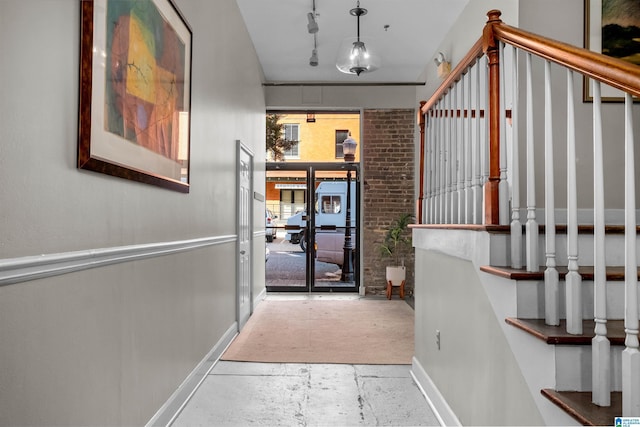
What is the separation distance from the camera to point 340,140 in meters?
6.95

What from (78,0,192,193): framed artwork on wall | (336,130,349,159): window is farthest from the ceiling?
(78,0,192,193): framed artwork on wall

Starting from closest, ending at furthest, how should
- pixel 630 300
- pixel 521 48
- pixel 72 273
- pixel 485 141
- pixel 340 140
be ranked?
1. pixel 630 300
2. pixel 72 273
3. pixel 521 48
4. pixel 485 141
5. pixel 340 140

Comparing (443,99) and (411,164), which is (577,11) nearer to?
(443,99)

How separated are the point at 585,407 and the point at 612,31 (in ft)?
10.6

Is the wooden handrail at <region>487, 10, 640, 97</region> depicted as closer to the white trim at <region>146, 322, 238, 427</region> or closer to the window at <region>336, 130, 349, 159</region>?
the white trim at <region>146, 322, 238, 427</region>

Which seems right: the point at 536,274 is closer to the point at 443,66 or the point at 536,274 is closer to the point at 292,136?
the point at 443,66

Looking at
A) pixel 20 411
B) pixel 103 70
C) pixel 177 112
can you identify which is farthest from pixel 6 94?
pixel 177 112

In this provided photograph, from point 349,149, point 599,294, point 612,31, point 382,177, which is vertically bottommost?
point 599,294

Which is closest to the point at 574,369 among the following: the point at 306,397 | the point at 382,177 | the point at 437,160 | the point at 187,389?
the point at 437,160

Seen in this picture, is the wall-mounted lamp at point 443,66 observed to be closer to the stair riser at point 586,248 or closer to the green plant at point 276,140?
the green plant at point 276,140

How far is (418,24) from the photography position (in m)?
4.90

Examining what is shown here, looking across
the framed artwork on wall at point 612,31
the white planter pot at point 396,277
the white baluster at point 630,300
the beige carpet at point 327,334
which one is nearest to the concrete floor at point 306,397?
the beige carpet at point 327,334

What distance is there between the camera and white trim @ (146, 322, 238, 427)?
2.25 m

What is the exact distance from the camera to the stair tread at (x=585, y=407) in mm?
1119
